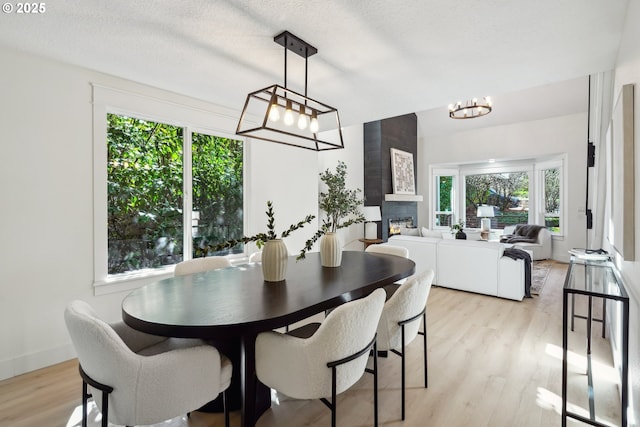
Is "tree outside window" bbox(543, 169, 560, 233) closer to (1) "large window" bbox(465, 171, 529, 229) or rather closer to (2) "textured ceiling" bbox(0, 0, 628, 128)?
(1) "large window" bbox(465, 171, 529, 229)

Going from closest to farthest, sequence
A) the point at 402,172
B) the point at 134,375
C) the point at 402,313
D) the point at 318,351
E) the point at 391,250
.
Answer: the point at 134,375, the point at 318,351, the point at 402,313, the point at 391,250, the point at 402,172

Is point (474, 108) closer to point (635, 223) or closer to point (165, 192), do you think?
point (635, 223)

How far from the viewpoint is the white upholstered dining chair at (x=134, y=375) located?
1.17m

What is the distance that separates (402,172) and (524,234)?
3108 millimetres

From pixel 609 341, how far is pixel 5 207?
16.5ft

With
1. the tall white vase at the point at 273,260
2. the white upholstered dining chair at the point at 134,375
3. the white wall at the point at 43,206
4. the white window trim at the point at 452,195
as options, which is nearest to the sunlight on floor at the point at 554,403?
the tall white vase at the point at 273,260

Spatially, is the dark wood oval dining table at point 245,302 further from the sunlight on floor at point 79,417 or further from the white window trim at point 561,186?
the white window trim at point 561,186

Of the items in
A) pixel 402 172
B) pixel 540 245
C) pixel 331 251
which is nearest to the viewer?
pixel 331 251

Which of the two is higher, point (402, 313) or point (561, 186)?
point (561, 186)

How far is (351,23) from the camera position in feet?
6.46

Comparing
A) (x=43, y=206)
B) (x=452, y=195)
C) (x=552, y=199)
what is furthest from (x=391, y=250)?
(x=452, y=195)

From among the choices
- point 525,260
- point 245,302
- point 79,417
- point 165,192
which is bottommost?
point 79,417

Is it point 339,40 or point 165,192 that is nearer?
point 339,40

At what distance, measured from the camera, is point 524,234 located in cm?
718
